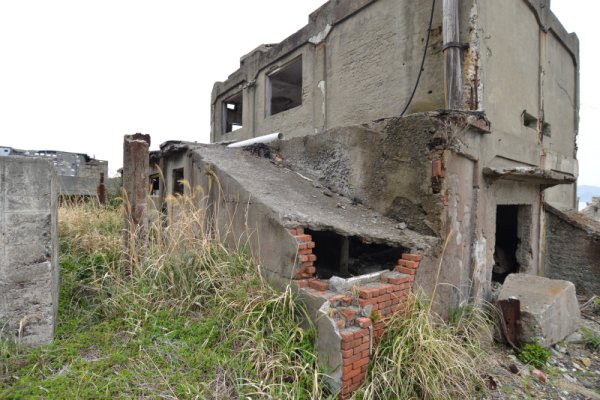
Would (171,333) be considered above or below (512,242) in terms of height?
below

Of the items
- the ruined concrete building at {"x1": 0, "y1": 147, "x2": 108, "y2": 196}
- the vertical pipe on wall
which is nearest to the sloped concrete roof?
the vertical pipe on wall

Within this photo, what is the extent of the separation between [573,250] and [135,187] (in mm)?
8330

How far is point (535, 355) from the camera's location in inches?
152

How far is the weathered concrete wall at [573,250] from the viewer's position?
6379mm

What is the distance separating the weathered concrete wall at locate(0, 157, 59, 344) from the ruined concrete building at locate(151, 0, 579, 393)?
1.70m

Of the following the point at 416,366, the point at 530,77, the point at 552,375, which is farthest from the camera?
the point at 530,77

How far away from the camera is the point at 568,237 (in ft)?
21.9

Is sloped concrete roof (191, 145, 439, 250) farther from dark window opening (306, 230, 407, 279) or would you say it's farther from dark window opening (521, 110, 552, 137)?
dark window opening (521, 110, 552, 137)

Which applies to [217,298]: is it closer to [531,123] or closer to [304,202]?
[304,202]

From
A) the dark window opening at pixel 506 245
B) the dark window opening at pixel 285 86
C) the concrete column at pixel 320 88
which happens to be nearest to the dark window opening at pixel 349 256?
the concrete column at pixel 320 88

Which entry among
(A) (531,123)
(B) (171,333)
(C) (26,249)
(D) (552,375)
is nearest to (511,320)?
(D) (552,375)

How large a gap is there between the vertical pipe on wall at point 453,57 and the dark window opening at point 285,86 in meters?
4.37

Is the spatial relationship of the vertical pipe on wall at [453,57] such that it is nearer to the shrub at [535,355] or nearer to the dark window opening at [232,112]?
the shrub at [535,355]

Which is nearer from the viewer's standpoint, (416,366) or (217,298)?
(416,366)
